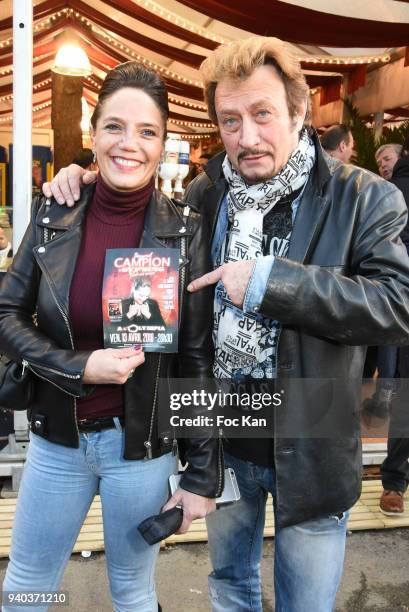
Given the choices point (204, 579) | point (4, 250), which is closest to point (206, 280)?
point (204, 579)

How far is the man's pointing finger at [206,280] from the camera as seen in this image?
1479 millimetres

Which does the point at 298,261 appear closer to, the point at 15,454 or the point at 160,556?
the point at 160,556

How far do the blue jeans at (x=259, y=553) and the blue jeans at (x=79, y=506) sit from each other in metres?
0.28

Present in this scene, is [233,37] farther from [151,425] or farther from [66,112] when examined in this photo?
[151,425]

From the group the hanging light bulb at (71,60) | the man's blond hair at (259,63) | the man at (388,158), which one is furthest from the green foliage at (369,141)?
the man's blond hair at (259,63)

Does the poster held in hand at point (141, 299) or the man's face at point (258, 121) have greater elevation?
the man's face at point (258, 121)

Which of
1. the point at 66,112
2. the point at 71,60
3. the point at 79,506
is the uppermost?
the point at 71,60

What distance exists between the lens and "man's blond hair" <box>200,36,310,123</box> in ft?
→ 4.99

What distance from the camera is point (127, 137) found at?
5.11 ft

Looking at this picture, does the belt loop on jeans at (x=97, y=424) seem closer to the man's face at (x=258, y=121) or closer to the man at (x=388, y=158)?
the man's face at (x=258, y=121)

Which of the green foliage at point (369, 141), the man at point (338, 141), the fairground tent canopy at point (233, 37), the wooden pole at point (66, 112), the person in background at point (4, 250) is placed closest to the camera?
the person in background at point (4, 250)

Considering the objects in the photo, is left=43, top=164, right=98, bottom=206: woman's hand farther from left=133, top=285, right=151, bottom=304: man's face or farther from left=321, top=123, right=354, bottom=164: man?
left=321, top=123, right=354, bottom=164: man

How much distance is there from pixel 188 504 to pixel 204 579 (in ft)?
4.09

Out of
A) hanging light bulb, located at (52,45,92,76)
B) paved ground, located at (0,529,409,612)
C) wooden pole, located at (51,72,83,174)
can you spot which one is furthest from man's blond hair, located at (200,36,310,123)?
wooden pole, located at (51,72,83,174)
